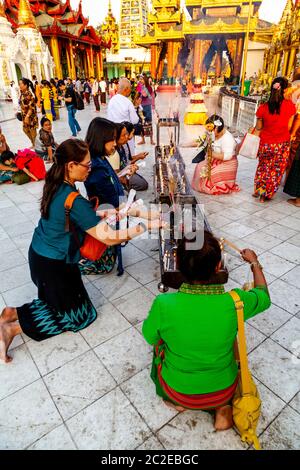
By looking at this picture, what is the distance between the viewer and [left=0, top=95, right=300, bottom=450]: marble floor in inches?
74.9

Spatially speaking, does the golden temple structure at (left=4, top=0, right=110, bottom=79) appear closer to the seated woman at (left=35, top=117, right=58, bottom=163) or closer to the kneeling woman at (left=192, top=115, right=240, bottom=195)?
the seated woman at (left=35, top=117, right=58, bottom=163)

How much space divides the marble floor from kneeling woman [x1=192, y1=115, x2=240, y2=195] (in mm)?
1897

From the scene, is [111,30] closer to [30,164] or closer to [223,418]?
[30,164]

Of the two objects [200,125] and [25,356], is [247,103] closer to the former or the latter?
[200,125]

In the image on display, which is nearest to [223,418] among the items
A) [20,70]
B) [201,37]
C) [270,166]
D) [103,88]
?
[270,166]

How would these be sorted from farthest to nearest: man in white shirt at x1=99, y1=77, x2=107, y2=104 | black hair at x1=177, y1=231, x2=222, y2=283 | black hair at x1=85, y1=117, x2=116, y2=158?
1. man in white shirt at x1=99, y1=77, x2=107, y2=104
2. black hair at x1=85, y1=117, x2=116, y2=158
3. black hair at x1=177, y1=231, x2=222, y2=283

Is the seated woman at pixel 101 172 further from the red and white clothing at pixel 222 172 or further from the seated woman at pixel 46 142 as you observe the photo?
the seated woman at pixel 46 142

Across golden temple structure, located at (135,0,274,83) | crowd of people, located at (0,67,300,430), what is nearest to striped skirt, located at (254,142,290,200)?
crowd of people, located at (0,67,300,430)

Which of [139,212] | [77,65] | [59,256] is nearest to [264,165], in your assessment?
[139,212]

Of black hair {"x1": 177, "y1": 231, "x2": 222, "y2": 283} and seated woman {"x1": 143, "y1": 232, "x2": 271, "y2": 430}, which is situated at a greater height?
black hair {"x1": 177, "y1": 231, "x2": 222, "y2": 283}

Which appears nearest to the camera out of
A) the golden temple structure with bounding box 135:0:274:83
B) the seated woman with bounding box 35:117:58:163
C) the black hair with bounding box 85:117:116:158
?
the black hair with bounding box 85:117:116:158

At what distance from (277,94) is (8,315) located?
454 centimetres

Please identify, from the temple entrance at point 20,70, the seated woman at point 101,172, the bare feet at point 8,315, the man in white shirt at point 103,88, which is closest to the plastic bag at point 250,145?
the seated woman at point 101,172

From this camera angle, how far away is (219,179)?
5574mm
